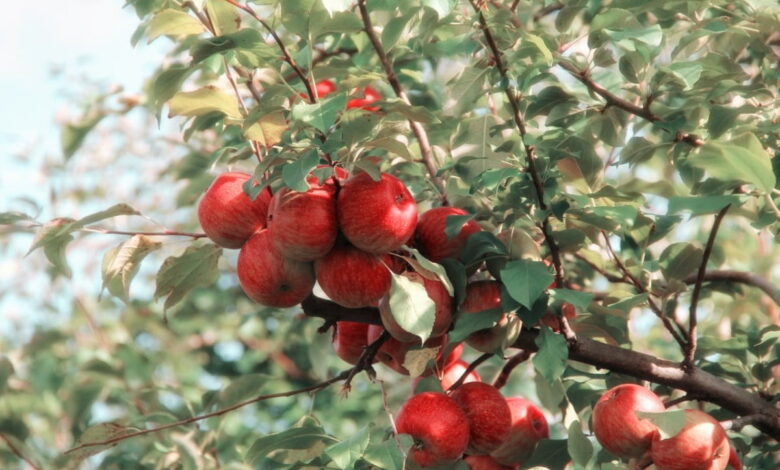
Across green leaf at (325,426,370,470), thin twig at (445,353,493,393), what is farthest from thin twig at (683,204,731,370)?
green leaf at (325,426,370,470)

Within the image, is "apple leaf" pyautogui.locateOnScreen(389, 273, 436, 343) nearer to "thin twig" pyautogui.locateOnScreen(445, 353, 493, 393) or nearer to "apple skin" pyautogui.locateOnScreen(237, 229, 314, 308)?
"apple skin" pyautogui.locateOnScreen(237, 229, 314, 308)

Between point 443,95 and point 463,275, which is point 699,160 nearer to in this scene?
point 463,275

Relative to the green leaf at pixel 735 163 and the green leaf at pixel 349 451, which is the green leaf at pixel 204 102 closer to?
the green leaf at pixel 349 451

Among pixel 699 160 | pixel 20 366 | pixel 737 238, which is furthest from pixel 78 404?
pixel 737 238

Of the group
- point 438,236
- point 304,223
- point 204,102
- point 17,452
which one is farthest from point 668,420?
point 17,452

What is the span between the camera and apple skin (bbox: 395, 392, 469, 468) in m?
1.52

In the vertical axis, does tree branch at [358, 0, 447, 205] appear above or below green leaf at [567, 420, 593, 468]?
above

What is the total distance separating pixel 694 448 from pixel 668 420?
12cm

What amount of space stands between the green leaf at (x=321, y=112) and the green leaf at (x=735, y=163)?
18.6 inches

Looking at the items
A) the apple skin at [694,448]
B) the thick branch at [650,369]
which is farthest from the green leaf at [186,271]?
the apple skin at [694,448]

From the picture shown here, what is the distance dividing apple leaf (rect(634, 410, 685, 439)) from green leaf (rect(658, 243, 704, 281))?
0.41 m

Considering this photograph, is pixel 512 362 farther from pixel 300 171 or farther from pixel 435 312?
pixel 300 171

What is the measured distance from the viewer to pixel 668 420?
53.4 inches

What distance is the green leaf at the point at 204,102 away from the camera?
1.57 metres
